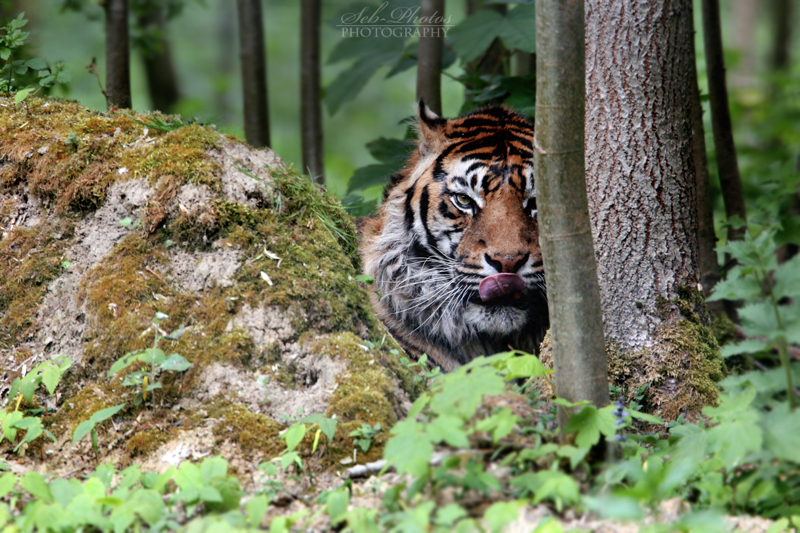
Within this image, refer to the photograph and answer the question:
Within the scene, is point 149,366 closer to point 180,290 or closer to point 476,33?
point 180,290

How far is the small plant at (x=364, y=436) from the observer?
2.40 meters

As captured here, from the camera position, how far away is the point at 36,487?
6.55 feet

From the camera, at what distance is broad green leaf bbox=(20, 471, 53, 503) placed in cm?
199

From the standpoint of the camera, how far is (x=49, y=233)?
332 centimetres

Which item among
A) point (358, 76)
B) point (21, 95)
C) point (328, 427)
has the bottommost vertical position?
point (328, 427)

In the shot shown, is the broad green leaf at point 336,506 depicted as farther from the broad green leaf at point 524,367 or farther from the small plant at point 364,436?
the broad green leaf at point 524,367

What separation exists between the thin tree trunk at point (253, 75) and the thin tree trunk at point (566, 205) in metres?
3.67

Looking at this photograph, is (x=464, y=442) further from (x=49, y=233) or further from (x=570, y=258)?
(x=49, y=233)

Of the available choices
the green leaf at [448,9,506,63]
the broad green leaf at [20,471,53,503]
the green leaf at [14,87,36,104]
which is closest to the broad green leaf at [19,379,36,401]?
the broad green leaf at [20,471,53,503]

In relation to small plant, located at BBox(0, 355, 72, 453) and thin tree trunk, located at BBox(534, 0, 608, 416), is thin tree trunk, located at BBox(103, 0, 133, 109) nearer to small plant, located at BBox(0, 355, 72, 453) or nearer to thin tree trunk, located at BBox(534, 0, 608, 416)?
small plant, located at BBox(0, 355, 72, 453)

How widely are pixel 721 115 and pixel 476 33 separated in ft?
6.56

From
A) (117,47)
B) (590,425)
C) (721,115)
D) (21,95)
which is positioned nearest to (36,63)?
(21,95)

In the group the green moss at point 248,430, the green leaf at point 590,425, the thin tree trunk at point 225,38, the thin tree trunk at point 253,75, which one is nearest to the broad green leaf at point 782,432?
the green leaf at point 590,425

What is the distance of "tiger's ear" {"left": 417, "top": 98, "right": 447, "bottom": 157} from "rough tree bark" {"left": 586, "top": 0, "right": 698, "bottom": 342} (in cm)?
105
